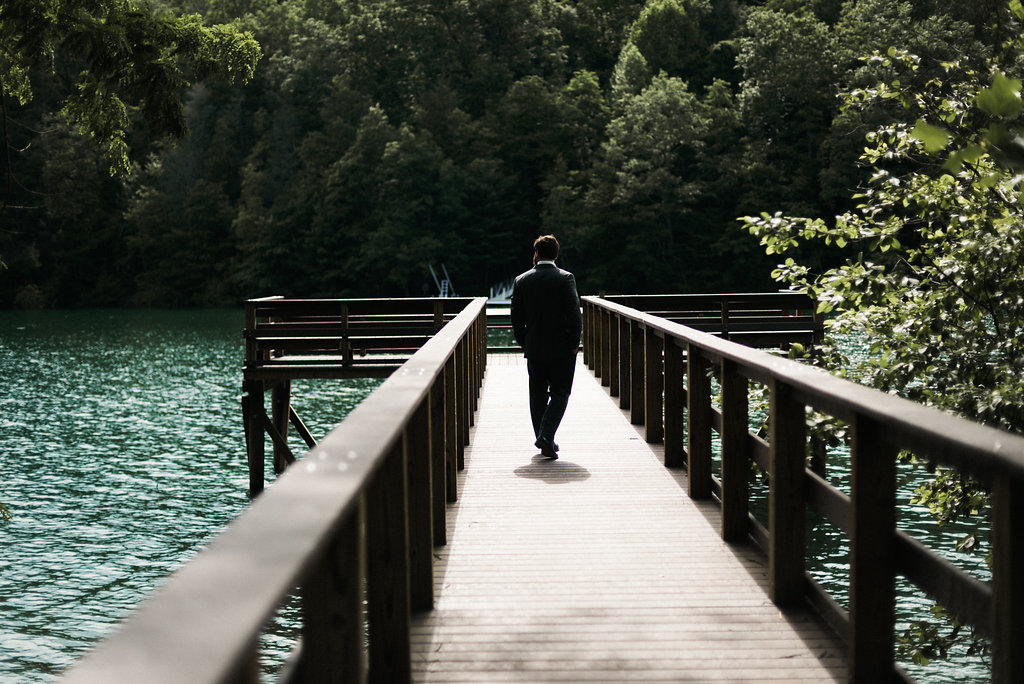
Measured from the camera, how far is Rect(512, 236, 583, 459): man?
7.68 meters

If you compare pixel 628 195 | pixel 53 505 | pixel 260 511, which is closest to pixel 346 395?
pixel 53 505

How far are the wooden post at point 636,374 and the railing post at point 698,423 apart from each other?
2927mm

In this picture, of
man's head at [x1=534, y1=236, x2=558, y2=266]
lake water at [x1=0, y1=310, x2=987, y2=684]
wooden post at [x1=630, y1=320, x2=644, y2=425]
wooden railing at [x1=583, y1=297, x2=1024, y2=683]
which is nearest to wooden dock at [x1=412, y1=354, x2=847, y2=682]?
wooden railing at [x1=583, y1=297, x2=1024, y2=683]

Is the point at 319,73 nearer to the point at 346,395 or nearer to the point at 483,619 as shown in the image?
the point at 346,395

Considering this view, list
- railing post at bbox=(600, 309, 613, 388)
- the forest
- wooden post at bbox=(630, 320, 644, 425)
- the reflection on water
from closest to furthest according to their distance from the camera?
wooden post at bbox=(630, 320, 644, 425)
the reflection on water
railing post at bbox=(600, 309, 613, 388)
the forest

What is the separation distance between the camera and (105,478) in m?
16.7

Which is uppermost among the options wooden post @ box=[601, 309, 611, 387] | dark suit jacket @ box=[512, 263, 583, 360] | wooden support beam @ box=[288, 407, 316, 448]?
dark suit jacket @ box=[512, 263, 583, 360]

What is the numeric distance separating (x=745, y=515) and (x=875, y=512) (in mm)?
2203

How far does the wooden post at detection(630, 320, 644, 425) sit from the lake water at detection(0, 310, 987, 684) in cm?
302

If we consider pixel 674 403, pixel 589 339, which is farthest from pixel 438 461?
pixel 589 339

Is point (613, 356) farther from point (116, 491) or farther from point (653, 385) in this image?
point (116, 491)

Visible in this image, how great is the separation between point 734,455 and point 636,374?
469 centimetres

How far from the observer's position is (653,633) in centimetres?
387

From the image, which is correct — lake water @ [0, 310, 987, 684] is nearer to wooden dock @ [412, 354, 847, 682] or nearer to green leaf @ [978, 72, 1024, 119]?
wooden dock @ [412, 354, 847, 682]
